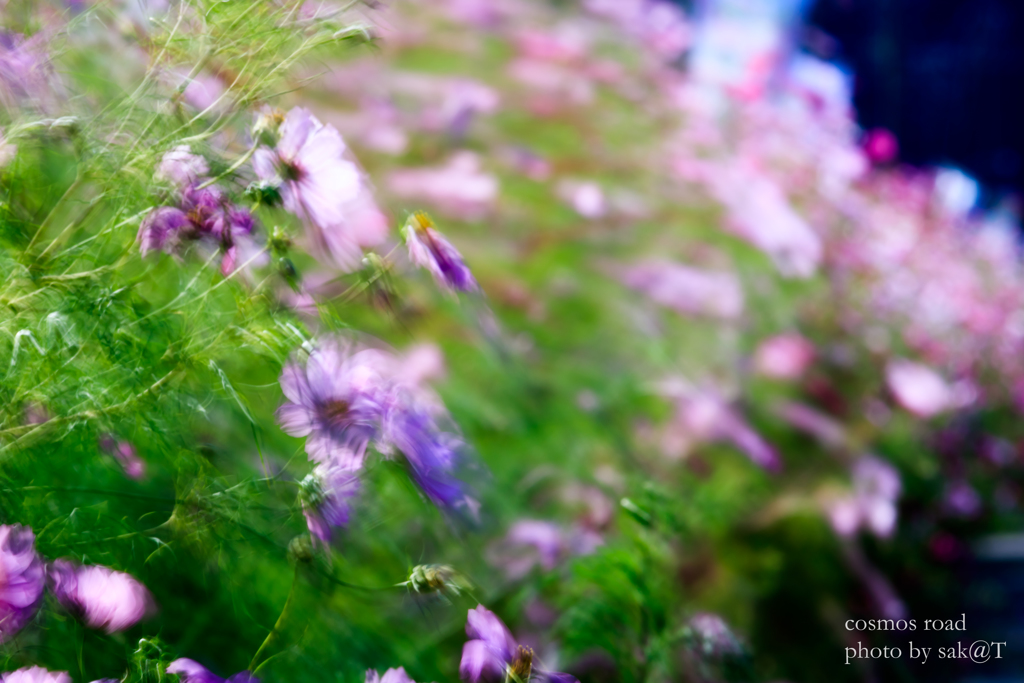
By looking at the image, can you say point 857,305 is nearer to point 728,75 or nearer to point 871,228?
point 871,228

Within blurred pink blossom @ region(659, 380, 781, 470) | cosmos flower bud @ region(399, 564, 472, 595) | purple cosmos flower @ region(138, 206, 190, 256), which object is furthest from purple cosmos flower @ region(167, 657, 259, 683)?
blurred pink blossom @ region(659, 380, 781, 470)

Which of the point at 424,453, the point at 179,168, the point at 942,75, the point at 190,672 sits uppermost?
the point at 179,168

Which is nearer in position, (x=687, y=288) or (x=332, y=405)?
(x=332, y=405)

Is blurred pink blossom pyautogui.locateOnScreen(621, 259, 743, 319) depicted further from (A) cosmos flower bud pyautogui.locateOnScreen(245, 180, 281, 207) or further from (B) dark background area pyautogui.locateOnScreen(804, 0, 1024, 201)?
(B) dark background area pyautogui.locateOnScreen(804, 0, 1024, 201)

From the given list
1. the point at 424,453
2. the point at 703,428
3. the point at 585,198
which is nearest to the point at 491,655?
the point at 424,453

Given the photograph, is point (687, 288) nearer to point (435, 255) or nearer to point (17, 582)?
point (435, 255)

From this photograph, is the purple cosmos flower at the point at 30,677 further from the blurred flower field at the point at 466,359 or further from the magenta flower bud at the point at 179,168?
the magenta flower bud at the point at 179,168

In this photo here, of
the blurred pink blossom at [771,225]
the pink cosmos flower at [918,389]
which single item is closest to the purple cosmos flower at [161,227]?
the pink cosmos flower at [918,389]
